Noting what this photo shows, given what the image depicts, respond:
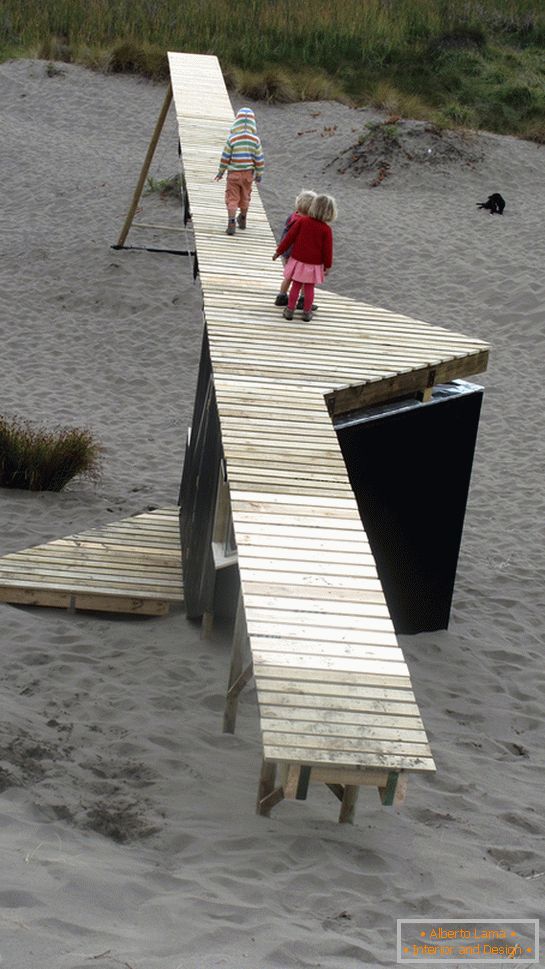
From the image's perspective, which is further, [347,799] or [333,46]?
[333,46]

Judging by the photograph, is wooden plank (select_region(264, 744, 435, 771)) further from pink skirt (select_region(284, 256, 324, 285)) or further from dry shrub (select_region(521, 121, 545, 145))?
dry shrub (select_region(521, 121, 545, 145))

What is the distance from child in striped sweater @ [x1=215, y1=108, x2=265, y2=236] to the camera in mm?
9883

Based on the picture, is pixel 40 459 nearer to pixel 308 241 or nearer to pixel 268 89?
pixel 308 241

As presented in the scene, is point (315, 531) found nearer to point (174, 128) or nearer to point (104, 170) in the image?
point (104, 170)

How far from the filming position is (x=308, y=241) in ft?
26.2

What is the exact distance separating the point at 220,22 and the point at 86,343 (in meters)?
12.5

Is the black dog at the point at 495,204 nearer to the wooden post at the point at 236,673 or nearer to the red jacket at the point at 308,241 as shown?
the red jacket at the point at 308,241

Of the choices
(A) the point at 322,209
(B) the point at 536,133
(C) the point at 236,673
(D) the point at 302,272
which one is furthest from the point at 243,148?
(B) the point at 536,133

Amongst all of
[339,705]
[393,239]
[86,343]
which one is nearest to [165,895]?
[339,705]

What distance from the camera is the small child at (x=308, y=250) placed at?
26.0ft

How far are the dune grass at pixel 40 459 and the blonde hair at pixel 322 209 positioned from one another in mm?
3186

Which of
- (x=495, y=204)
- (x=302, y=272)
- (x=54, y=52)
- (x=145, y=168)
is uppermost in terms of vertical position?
(x=302, y=272)

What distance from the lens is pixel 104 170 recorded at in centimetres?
1859

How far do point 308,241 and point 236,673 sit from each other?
345 centimetres
